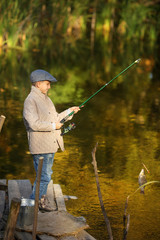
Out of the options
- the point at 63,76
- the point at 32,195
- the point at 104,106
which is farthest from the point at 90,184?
the point at 63,76

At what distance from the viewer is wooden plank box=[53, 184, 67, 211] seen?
233 inches

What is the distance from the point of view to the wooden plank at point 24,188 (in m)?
6.25

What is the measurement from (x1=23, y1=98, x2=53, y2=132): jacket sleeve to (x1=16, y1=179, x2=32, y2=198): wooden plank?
863 millimetres

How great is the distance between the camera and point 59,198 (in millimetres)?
6156

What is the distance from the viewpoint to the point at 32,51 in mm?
20953

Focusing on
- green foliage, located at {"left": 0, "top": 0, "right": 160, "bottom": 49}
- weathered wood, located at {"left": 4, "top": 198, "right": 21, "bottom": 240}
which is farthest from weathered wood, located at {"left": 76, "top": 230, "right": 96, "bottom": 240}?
green foliage, located at {"left": 0, "top": 0, "right": 160, "bottom": 49}

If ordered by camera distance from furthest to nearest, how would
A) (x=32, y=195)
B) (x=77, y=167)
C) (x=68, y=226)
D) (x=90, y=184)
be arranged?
1. (x=77, y=167)
2. (x=90, y=184)
3. (x=32, y=195)
4. (x=68, y=226)

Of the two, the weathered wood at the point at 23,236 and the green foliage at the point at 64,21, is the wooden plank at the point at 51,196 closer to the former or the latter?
the weathered wood at the point at 23,236

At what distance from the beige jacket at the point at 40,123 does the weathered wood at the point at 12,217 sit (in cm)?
114

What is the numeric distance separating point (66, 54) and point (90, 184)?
14.1 m

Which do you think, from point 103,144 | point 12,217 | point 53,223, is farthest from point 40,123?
point 103,144

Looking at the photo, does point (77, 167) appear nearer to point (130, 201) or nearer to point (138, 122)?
point (130, 201)

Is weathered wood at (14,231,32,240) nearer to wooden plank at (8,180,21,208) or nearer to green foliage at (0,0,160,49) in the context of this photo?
wooden plank at (8,180,21,208)

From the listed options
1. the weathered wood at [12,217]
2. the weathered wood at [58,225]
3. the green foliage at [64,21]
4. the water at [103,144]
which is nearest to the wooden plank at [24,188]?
the water at [103,144]
